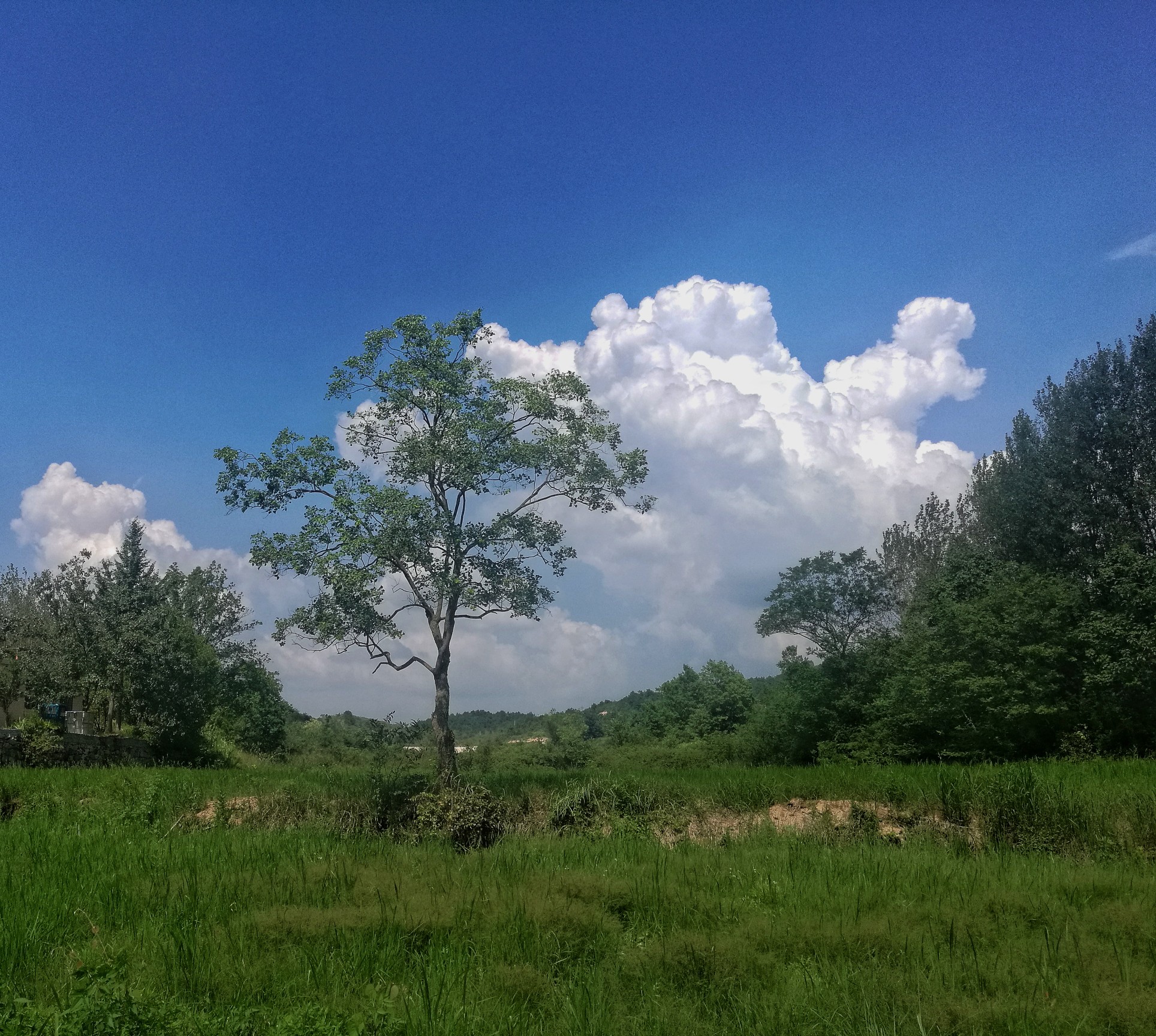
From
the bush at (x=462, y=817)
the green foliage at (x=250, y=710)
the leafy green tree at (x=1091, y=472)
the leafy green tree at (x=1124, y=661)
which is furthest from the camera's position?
the green foliage at (x=250, y=710)

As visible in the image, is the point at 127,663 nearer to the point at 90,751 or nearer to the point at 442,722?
the point at 90,751

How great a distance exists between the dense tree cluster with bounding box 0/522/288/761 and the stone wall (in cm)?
307

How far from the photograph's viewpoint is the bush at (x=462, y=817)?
11742 millimetres

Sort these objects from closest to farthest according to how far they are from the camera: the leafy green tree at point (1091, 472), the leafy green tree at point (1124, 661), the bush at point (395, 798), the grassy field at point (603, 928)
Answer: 1. the grassy field at point (603, 928)
2. the bush at point (395, 798)
3. the leafy green tree at point (1124, 661)
4. the leafy green tree at point (1091, 472)

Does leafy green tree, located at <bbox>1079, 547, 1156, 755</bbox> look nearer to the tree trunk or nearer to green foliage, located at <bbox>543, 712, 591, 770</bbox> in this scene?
green foliage, located at <bbox>543, 712, 591, 770</bbox>

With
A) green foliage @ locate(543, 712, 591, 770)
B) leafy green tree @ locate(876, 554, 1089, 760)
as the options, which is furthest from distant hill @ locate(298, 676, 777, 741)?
leafy green tree @ locate(876, 554, 1089, 760)

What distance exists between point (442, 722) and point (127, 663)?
686 inches

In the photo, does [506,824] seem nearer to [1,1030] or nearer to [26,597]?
[1,1030]

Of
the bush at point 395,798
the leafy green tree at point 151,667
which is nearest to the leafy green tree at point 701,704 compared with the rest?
the leafy green tree at point 151,667

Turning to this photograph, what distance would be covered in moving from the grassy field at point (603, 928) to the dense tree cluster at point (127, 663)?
19.3 meters

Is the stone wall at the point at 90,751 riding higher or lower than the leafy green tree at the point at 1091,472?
lower

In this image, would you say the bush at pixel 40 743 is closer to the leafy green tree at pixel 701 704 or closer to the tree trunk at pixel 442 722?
the tree trunk at pixel 442 722

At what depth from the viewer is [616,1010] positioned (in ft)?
17.0

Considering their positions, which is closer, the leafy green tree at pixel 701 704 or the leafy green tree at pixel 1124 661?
the leafy green tree at pixel 1124 661
